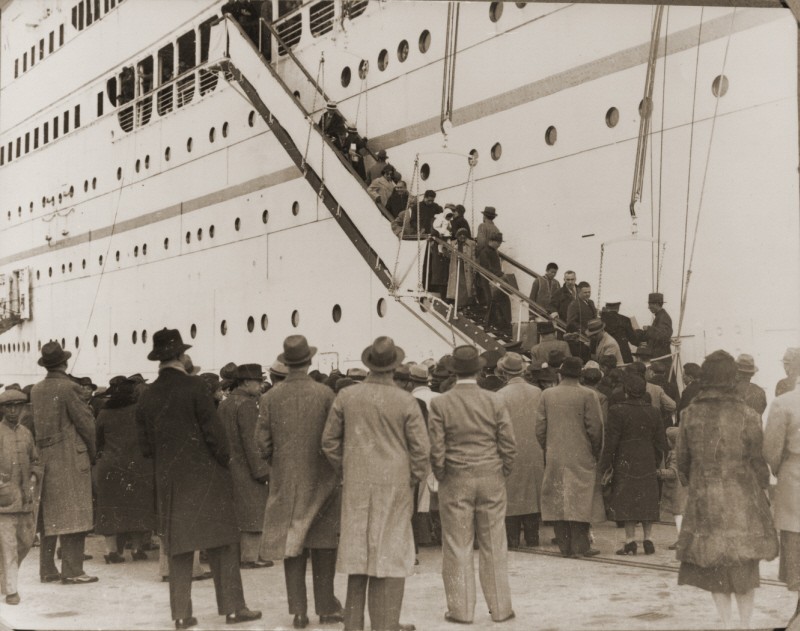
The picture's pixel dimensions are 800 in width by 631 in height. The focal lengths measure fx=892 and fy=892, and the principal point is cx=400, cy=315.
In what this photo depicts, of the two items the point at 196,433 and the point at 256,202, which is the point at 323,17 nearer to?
the point at 256,202

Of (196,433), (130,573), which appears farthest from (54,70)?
(196,433)

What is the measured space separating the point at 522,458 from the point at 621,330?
1738mm

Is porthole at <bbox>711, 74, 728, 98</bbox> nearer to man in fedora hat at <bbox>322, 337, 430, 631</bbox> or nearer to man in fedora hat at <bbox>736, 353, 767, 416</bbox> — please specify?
man in fedora hat at <bbox>736, 353, 767, 416</bbox>

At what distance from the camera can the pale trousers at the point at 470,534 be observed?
4.56m

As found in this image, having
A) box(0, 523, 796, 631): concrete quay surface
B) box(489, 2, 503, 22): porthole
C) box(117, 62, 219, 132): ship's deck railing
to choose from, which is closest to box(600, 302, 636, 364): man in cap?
box(0, 523, 796, 631): concrete quay surface

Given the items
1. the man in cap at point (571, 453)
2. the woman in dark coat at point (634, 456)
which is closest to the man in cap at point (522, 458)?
the man in cap at point (571, 453)

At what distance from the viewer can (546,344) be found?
7.21 metres

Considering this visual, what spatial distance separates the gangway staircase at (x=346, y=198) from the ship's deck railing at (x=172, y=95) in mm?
253

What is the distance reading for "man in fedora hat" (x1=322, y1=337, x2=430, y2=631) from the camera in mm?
4270

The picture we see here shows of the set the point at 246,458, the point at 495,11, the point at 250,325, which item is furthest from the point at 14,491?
the point at 495,11

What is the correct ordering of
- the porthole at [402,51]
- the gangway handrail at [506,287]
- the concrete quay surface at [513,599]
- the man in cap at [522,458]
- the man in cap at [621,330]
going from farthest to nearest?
the porthole at [402,51] → the gangway handrail at [506,287] → the man in cap at [621,330] → the man in cap at [522,458] → the concrete quay surface at [513,599]

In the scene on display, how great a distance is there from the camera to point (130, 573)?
6031 millimetres

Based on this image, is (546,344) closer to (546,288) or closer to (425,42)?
(546,288)

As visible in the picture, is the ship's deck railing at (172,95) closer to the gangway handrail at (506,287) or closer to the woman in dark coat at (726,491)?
the gangway handrail at (506,287)
